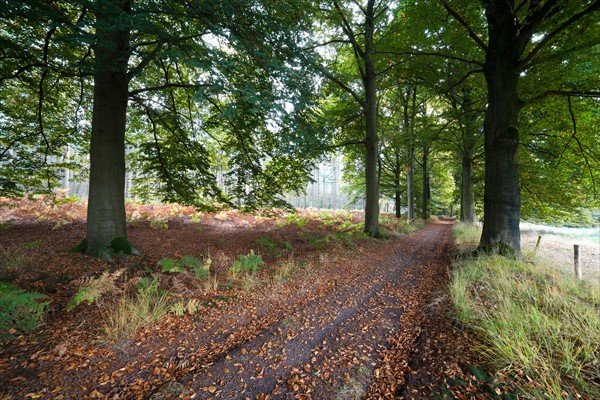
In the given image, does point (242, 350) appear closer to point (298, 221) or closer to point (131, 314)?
point (131, 314)

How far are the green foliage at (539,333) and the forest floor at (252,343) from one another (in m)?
0.30

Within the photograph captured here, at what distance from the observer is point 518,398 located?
1832 mm

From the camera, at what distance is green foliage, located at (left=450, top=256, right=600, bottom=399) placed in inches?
75.2

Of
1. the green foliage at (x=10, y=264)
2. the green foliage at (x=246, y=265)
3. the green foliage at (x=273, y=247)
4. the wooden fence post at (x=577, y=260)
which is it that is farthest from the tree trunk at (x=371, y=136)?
the green foliage at (x=10, y=264)

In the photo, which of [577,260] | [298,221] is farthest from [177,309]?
[298,221]

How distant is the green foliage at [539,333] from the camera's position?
191cm

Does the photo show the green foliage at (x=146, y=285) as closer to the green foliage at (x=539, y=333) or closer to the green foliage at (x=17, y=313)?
the green foliage at (x=17, y=313)

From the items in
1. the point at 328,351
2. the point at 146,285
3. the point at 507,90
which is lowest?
the point at 328,351

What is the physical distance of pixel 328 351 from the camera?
259cm

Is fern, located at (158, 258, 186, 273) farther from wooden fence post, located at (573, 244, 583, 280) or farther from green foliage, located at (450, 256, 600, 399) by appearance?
wooden fence post, located at (573, 244, 583, 280)

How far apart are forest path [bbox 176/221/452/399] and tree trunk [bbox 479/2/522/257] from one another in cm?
277

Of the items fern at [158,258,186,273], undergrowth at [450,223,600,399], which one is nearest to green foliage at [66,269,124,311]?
fern at [158,258,186,273]

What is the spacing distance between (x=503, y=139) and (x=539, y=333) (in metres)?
4.90

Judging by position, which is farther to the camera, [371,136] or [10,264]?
[371,136]
